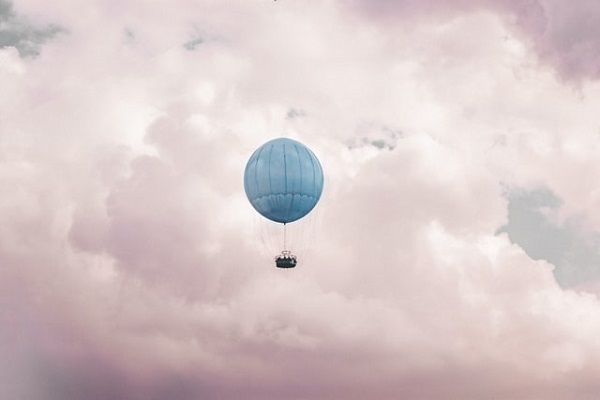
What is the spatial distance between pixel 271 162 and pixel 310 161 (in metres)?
4.48

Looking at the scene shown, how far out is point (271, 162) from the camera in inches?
4294

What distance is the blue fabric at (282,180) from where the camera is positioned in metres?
109

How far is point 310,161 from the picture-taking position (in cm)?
11138

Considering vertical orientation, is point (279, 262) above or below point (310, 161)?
below

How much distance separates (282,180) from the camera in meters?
109

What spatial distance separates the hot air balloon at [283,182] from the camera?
357ft

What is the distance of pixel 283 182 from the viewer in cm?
10869

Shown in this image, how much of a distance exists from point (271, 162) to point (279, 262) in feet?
33.0

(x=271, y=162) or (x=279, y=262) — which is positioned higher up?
(x=271, y=162)

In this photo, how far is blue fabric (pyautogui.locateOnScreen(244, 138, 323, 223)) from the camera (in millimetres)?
108875

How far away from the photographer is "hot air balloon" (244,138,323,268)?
357ft

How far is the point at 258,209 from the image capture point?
111375 mm

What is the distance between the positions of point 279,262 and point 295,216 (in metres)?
4.86

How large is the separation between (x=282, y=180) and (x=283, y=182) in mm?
218
